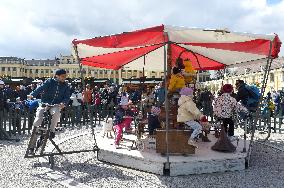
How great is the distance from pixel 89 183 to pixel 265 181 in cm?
309

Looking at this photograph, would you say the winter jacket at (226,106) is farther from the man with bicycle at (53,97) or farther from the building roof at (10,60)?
the building roof at (10,60)

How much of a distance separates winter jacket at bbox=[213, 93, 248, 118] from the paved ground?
3.88 feet

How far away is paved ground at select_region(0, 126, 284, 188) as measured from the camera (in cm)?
605

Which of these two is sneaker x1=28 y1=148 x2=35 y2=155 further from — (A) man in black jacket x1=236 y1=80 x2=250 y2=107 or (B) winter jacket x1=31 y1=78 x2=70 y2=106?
(A) man in black jacket x1=236 y1=80 x2=250 y2=107

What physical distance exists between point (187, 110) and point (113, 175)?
1.95 metres

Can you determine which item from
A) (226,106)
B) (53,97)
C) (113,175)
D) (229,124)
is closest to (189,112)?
(226,106)

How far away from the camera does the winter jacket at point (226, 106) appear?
8548mm

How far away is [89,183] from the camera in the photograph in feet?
20.0

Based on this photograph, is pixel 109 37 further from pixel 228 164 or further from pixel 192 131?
pixel 228 164

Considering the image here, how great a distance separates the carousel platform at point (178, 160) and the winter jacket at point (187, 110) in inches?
30.3

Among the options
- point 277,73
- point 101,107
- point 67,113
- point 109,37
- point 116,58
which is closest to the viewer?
point 109,37

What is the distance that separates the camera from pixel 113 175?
21.7ft

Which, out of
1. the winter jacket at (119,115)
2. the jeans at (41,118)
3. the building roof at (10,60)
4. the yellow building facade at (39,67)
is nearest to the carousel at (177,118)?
the winter jacket at (119,115)

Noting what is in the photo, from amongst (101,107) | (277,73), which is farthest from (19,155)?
(277,73)
